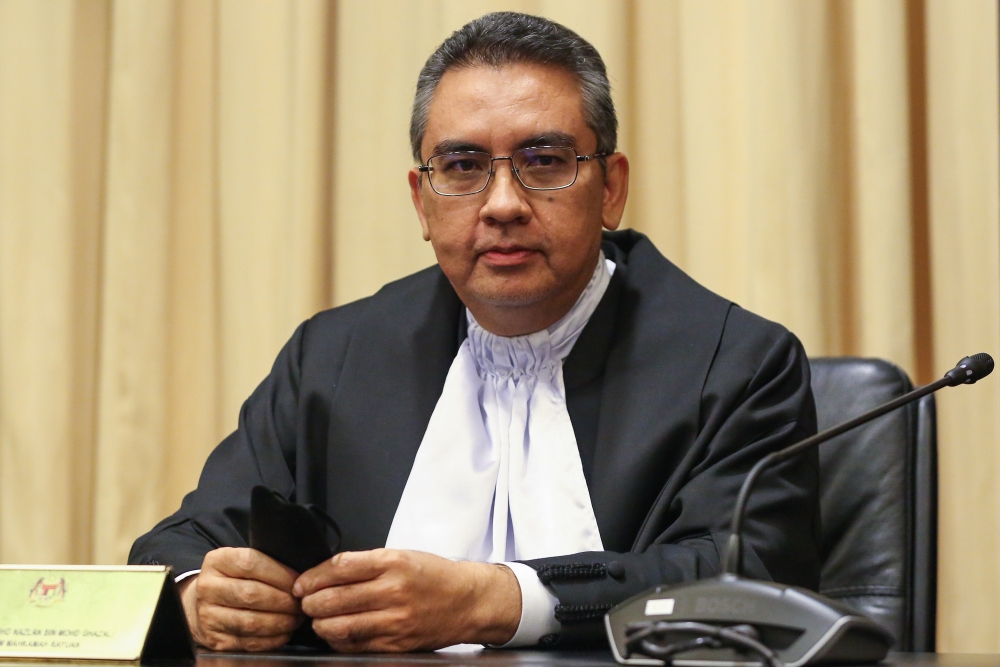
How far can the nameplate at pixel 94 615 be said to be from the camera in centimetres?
109

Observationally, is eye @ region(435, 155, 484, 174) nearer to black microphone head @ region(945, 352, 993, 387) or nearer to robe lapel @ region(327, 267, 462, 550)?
robe lapel @ region(327, 267, 462, 550)

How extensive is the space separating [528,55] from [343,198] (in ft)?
3.06

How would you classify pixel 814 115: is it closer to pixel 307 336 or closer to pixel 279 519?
pixel 307 336

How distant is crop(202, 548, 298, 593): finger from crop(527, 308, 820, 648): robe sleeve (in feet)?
1.08

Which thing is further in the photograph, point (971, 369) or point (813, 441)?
point (971, 369)

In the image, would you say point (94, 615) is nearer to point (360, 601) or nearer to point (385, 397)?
point (360, 601)

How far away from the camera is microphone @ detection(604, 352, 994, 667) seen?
0.93 meters

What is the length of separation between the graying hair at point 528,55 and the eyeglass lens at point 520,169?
95 millimetres

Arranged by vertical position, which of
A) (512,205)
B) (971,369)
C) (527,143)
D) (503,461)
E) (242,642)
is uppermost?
(527,143)

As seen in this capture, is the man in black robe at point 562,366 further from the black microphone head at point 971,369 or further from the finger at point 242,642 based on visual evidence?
the black microphone head at point 971,369

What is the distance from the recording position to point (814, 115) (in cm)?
236

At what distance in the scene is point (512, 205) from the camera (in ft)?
6.14

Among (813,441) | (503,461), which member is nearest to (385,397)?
(503,461)

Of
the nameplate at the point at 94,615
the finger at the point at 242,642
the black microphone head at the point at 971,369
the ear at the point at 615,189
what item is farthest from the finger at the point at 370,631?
the ear at the point at 615,189
